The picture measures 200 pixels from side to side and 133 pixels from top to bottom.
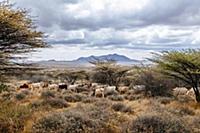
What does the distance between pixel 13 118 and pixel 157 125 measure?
171 inches

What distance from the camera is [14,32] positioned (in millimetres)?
14016

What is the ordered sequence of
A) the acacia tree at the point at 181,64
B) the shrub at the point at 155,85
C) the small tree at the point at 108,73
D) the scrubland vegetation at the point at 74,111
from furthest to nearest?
1. the small tree at the point at 108,73
2. the shrub at the point at 155,85
3. the acacia tree at the point at 181,64
4. the scrubland vegetation at the point at 74,111

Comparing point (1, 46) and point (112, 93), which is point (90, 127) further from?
point (112, 93)

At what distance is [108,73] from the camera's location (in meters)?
45.1

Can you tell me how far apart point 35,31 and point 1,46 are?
52.8 inches

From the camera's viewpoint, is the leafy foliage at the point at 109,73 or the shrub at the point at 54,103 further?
the leafy foliage at the point at 109,73

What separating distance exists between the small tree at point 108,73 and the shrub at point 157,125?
3177 centimetres

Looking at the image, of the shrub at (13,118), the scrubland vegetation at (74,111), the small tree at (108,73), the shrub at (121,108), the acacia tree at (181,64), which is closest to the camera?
the scrubland vegetation at (74,111)

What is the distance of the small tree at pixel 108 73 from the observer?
44.1m

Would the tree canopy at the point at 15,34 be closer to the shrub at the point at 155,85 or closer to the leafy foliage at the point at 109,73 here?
the shrub at the point at 155,85

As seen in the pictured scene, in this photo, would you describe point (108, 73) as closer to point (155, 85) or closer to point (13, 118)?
point (155, 85)

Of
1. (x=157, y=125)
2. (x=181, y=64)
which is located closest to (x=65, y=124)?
(x=157, y=125)

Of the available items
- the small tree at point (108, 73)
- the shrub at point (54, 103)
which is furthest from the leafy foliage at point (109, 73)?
the shrub at point (54, 103)

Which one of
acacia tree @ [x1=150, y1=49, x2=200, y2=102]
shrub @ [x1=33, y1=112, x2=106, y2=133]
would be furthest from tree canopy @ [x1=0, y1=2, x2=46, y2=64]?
acacia tree @ [x1=150, y1=49, x2=200, y2=102]
